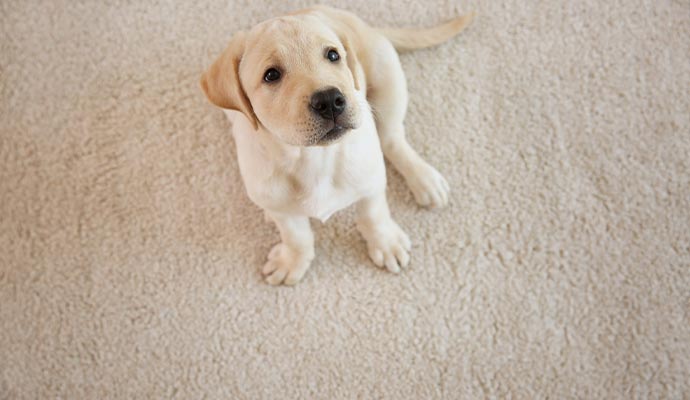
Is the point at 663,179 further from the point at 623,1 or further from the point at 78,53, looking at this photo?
the point at 78,53

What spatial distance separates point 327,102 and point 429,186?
873 millimetres

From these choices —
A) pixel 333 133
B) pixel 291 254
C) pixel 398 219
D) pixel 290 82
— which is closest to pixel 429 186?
pixel 398 219

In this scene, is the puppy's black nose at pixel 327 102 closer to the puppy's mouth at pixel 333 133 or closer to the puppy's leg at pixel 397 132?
the puppy's mouth at pixel 333 133

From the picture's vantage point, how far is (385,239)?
1.92m

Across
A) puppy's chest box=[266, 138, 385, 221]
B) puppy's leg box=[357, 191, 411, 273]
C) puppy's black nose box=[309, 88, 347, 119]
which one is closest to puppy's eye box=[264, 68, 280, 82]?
puppy's black nose box=[309, 88, 347, 119]

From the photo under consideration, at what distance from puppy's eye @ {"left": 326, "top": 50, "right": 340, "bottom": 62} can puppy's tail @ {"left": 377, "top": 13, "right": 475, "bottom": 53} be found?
72cm

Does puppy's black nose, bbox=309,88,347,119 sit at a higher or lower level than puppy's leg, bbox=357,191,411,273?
higher

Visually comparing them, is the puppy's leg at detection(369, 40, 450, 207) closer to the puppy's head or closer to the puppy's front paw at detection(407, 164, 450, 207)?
the puppy's front paw at detection(407, 164, 450, 207)

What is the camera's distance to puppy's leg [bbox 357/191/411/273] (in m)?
1.86

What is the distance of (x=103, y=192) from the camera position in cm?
218

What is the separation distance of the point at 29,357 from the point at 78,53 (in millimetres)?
1294

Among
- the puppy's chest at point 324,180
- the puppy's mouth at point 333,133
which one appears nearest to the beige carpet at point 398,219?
the puppy's chest at point 324,180

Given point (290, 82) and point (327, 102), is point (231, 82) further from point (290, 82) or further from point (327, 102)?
point (327, 102)

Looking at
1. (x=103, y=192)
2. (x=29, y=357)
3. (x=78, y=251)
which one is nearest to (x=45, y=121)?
(x=103, y=192)
